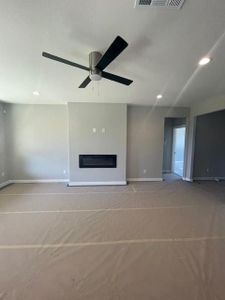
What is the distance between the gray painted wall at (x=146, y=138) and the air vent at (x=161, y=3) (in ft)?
14.6

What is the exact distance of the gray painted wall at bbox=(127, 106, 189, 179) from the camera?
6016 millimetres

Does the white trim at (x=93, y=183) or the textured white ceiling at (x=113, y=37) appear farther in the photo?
the white trim at (x=93, y=183)

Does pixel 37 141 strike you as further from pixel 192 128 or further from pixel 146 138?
pixel 192 128

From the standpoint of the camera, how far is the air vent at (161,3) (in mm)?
1451

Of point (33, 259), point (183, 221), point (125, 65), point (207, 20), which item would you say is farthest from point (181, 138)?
point (33, 259)

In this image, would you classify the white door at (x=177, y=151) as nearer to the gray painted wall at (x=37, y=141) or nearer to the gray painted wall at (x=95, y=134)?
the gray painted wall at (x=95, y=134)

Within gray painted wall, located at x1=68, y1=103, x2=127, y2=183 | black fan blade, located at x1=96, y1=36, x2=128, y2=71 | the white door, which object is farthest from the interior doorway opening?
black fan blade, located at x1=96, y1=36, x2=128, y2=71

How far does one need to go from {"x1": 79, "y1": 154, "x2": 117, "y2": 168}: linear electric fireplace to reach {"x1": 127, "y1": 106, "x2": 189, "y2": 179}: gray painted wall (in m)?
0.73

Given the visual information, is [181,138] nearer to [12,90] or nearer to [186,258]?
[186,258]

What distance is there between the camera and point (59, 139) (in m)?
5.86

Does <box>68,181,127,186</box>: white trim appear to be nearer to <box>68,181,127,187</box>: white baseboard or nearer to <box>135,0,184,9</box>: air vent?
<box>68,181,127,187</box>: white baseboard

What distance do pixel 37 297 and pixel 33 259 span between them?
1.92 ft

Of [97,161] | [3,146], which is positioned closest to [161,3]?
[97,161]

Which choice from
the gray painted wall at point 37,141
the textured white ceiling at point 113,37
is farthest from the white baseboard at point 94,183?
the textured white ceiling at point 113,37
